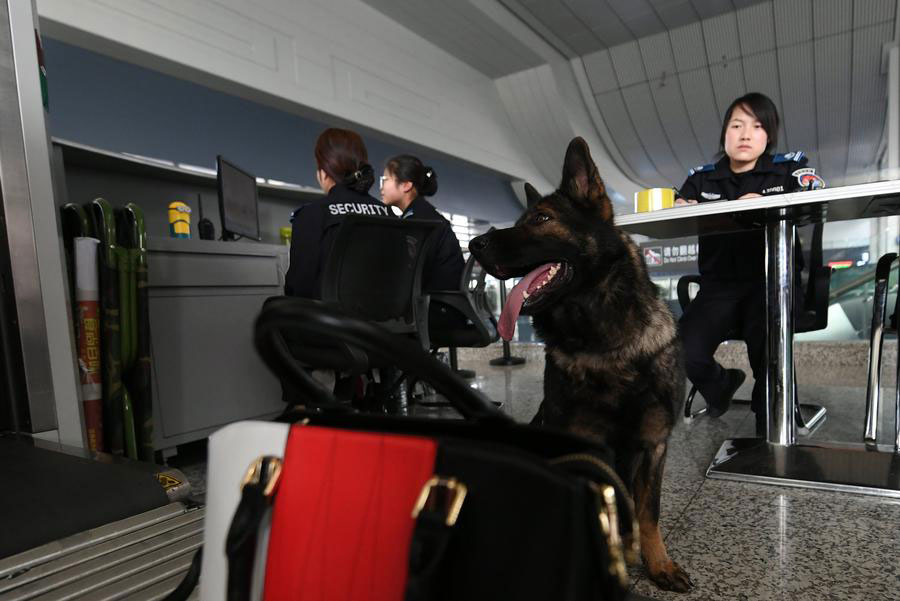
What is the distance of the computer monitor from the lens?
2.79m

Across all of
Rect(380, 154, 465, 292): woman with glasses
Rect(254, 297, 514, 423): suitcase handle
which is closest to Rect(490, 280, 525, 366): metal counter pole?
Rect(380, 154, 465, 292): woman with glasses

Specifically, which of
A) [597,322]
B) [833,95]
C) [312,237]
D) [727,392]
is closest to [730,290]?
[727,392]

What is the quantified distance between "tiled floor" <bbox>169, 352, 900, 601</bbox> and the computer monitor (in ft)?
5.00

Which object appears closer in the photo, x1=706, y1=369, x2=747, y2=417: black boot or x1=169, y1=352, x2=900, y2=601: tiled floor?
x1=169, y1=352, x2=900, y2=601: tiled floor

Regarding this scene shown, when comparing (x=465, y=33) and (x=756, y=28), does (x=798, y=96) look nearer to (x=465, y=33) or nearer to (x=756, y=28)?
(x=756, y=28)

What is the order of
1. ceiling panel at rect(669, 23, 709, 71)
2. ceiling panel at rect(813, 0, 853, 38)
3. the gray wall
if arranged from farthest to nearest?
ceiling panel at rect(669, 23, 709, 71)
ceiling panel at rect(813, 0, 853, 38)
the gray wall

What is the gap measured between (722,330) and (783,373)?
1.27ft

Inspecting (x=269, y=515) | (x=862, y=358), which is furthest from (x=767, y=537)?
(x=862, y=358)

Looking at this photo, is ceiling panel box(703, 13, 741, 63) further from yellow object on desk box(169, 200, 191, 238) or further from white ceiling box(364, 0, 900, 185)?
yellow object on desk box(169, 200, 191, 238)

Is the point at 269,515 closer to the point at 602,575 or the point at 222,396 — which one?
the point at 602,575

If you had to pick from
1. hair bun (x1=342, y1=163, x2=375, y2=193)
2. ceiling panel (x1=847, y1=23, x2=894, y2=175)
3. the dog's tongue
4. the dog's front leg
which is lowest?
the dog's front leg

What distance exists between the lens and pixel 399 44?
509 cm

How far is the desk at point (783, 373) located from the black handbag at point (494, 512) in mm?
1351

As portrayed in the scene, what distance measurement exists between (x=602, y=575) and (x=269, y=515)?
30cm
